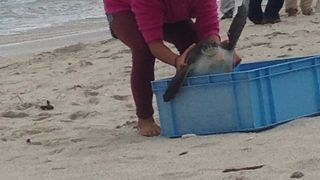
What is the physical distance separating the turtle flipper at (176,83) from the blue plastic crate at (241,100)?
0.13 feet

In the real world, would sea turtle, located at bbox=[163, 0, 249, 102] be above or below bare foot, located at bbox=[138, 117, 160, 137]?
above

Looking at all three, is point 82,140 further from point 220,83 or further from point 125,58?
point 125,58

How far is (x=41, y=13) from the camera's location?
18.0m

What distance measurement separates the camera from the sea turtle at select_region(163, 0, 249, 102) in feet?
13.2

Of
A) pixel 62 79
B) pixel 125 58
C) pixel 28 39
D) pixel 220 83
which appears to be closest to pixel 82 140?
pixel 220 83

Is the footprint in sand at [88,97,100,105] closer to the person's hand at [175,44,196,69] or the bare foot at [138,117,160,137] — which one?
the bare foot at [138,117,160,137]

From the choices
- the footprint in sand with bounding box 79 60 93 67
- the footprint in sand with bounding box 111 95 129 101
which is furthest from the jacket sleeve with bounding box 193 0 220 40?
the footprint in sand with bounding box 79 60 93 67

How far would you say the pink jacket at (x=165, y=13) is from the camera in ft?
13.6

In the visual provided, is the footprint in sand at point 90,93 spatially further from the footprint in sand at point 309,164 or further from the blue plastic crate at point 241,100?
the footprint in sand at point 309,164

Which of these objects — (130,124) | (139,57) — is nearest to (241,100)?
(139,57)

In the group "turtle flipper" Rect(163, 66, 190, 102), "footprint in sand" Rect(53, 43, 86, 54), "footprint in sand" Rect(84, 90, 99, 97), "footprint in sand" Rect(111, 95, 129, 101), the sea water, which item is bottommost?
the sea water

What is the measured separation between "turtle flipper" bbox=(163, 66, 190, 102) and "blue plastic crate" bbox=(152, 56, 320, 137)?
0.04 meters

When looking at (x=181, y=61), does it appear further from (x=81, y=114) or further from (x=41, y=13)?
(x=41, y=13)

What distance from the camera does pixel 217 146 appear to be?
377 cm
